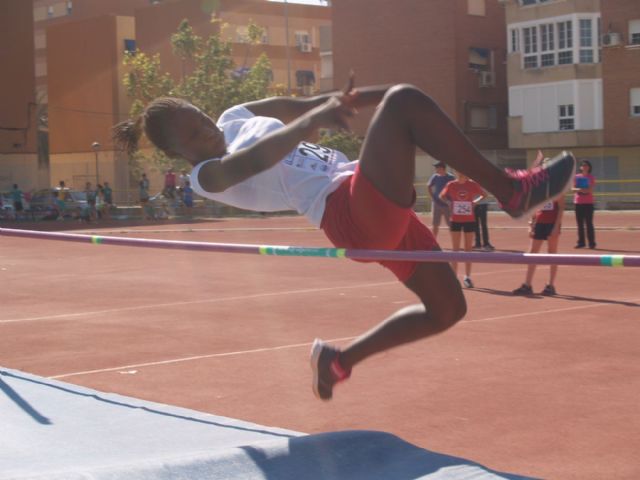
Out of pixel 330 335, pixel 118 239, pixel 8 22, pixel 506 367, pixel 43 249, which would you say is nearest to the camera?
pixel 118 239

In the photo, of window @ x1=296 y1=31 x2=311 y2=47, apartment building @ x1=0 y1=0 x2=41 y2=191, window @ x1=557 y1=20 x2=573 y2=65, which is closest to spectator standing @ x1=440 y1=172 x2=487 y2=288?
window @ x1=557 y1=20 x2=573 y2=65

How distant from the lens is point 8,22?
47.8 meters

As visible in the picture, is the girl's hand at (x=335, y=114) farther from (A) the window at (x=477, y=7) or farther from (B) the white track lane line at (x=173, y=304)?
(A) the window at (x=477, y=7)

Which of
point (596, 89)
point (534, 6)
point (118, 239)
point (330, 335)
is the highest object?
point (534, 6)

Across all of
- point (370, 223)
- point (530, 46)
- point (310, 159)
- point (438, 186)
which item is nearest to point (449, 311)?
point (370, 223)

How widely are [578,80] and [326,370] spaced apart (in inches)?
1666

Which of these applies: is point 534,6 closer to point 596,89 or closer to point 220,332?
point 596,89

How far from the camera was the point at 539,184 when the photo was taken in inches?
166

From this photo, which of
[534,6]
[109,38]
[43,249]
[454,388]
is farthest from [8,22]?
[454,388]

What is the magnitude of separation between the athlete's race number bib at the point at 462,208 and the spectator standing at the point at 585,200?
18.3ft

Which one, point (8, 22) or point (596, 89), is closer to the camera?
point (596, 89)

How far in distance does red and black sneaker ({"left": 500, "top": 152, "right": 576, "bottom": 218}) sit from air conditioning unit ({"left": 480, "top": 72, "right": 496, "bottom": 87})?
4703 centimetres

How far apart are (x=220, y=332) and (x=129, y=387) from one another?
8.19ft

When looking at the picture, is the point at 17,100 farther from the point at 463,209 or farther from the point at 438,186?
the point at 463,209
